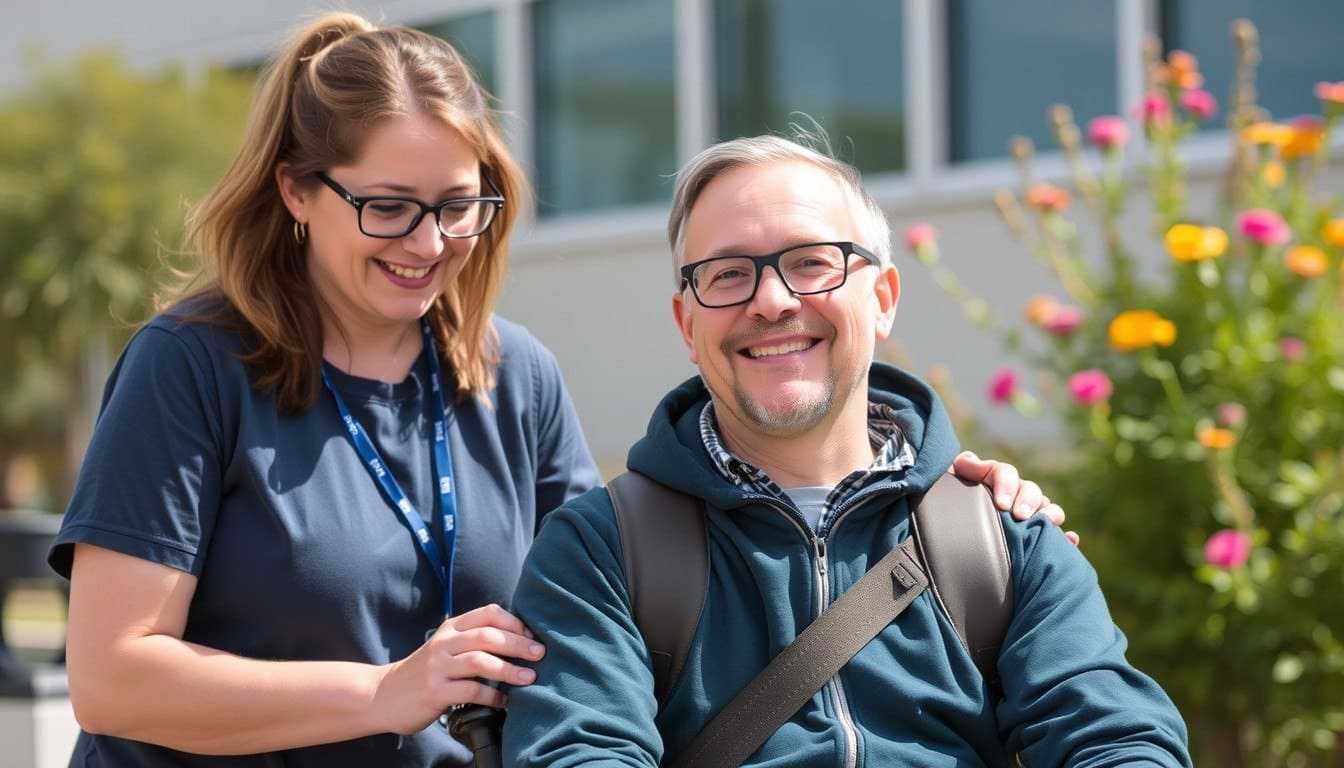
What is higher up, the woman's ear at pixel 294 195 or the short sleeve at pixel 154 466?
the woman's ear at pixel 294 195

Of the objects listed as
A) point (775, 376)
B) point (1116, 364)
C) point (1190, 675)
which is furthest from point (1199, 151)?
point (775, 376)

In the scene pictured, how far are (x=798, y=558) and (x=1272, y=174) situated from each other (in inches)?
153

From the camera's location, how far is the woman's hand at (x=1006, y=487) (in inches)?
111

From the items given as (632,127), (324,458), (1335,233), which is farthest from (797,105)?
(324,458)

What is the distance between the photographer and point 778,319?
278 cm

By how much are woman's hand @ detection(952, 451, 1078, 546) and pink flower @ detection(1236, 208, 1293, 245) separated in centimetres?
300

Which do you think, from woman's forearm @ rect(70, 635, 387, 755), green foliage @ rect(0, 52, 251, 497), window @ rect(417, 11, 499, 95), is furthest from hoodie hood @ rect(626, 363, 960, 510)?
green foliage @ rect(0, 52, 251, 497)

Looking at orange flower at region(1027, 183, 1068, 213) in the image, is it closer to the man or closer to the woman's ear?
the man

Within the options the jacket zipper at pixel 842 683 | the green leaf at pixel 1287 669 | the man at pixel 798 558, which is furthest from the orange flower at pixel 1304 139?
the jacket zipper at pixel 842 683

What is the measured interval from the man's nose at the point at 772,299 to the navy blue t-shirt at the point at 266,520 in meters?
0.70

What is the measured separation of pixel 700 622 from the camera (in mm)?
2664

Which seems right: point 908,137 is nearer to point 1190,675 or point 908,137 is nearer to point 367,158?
point 1190,675

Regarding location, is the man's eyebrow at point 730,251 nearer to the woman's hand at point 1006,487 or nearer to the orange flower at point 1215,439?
the woman's hand at point 1006,487

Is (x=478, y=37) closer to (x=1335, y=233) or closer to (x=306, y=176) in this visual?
(x=1335, y=233)
